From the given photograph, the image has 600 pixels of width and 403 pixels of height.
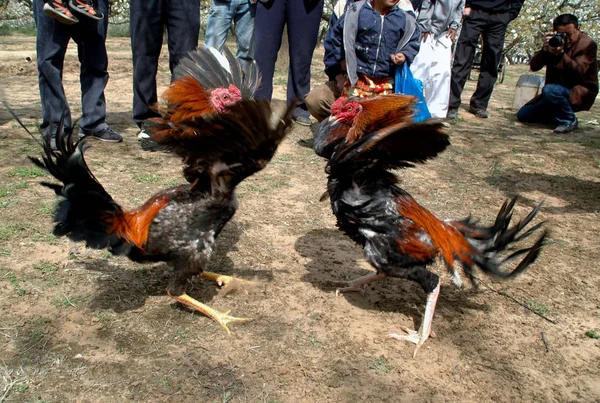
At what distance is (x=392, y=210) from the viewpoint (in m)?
3.01

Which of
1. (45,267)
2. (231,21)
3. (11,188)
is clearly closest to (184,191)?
(45,267)

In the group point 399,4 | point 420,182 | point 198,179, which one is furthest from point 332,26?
point 198,179

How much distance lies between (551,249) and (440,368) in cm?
206

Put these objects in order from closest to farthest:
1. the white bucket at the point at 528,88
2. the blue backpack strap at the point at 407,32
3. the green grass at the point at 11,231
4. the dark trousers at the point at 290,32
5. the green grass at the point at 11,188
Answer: the green grass at the point at 11,231, the green grass at the point at 11,188, the blue backpack strap at the point at 407,32, the dark trousers at the point at 290,32, the white bucket at the point at 528,88

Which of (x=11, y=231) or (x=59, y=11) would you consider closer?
(x=11, y=231)

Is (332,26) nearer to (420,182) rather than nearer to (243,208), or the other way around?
(420,182)

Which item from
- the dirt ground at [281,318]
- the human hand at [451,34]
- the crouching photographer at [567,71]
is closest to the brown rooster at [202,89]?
the dirt ground at [281,318]

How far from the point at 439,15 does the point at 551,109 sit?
3.08m

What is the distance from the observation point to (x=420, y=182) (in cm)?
564

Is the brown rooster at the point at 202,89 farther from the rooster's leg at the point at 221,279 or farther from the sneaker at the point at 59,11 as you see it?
the sneaker at the point at 59,11

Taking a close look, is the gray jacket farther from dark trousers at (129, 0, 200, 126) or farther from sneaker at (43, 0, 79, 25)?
sneaker at (43, 0, 79, 25)

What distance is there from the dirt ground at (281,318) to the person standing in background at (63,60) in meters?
0.68

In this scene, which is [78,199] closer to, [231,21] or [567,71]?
[231,21]

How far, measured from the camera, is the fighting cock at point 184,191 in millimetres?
2752
